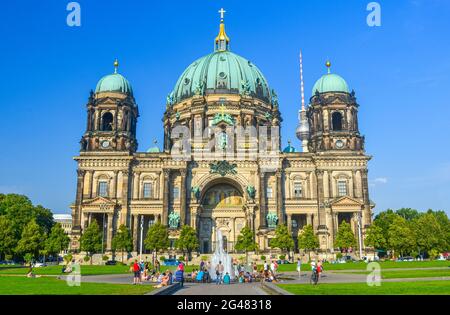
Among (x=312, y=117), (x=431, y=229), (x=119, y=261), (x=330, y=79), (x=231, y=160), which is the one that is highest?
(x=330, y=79)

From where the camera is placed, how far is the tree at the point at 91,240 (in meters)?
62.9

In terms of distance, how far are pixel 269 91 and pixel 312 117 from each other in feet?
55.6

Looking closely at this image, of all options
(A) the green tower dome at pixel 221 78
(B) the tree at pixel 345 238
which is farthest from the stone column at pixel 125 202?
(B) the tree at pixel 345 238

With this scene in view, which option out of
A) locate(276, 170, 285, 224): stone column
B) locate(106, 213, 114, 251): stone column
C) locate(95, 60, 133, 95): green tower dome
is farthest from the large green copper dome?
locate(106, 213, 114, 251): stone column

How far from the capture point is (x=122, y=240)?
6488cm

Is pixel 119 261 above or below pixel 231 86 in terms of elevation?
below

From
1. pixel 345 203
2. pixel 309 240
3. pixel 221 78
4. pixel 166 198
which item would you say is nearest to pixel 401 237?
pixel 345 203

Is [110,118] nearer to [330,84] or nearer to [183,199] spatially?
[183,199]

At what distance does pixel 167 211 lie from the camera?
70562 millimetres

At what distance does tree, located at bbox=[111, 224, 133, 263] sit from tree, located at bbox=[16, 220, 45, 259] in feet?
35.1

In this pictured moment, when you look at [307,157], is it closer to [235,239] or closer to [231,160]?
[231,160]

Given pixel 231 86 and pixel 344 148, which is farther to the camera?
pixel 231 86

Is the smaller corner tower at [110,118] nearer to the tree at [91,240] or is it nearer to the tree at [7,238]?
the tree at [91,240]
